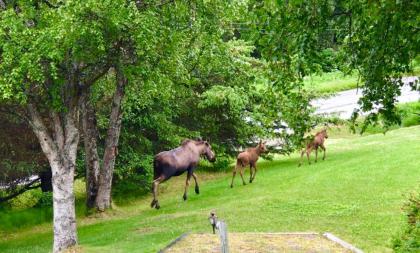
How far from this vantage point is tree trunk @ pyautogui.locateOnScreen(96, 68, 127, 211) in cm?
2275

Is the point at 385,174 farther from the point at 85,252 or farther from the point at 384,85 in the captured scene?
the point at 384,85

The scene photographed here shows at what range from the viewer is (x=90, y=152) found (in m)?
23.6

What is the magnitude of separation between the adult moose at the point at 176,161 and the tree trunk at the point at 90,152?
2579 millimetres

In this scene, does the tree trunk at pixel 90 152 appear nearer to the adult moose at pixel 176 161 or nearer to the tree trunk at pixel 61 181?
the adult moose at pixel 176 161

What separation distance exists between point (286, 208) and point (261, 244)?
538 centimetres

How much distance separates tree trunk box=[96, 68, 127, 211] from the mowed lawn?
26.5 inches

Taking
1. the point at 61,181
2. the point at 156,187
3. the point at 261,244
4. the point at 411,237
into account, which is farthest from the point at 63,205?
the point at 411,237

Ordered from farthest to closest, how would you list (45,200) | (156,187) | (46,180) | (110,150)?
(46,180) → (45,200) → (110,150) → (156,187)

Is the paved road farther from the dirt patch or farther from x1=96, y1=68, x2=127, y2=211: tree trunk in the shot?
the dirt patch

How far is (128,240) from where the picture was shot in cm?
1731

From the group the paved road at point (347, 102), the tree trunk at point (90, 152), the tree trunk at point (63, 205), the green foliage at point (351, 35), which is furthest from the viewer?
the paved road at point (347, 102)

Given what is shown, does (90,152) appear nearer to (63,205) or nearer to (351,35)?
(63,205)

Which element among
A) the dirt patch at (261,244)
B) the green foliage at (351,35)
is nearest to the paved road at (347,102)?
the dirt patch at (261,244)

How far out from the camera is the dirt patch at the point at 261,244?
45.3 ft
